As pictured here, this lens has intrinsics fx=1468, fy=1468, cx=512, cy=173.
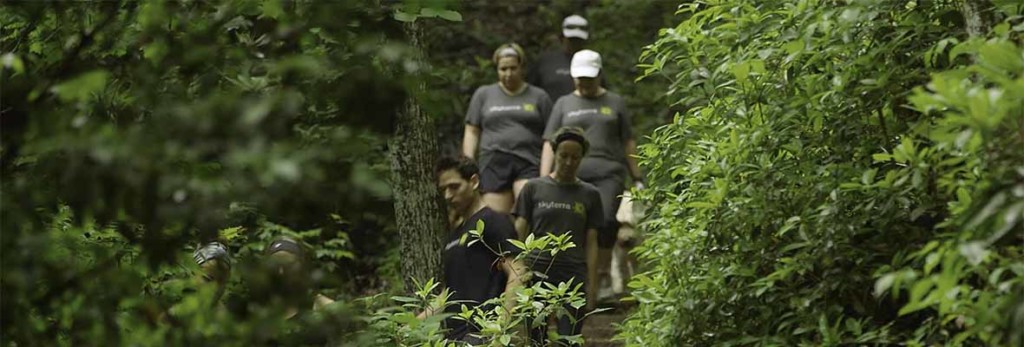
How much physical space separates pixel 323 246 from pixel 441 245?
3.71 meters

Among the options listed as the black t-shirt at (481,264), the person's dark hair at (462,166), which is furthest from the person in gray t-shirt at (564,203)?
the black t-shirt at (481,264)

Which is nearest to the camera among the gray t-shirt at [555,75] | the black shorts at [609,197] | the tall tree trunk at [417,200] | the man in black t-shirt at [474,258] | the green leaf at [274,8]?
the green leaf at [274,8]

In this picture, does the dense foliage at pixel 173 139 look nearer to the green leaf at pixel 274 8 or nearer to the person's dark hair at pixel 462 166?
the green leaf at pixel 274 8

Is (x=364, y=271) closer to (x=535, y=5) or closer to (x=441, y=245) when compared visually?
(x=535, y=5)

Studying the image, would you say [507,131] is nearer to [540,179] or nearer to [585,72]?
[585,72]

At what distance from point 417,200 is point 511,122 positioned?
272 centimetres

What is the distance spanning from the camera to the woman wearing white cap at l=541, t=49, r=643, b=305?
34.7ft

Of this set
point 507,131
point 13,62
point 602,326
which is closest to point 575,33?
point 507,131

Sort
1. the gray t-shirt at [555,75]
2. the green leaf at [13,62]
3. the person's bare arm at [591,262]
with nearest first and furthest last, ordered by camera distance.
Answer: the green leaf at [13,62] < the person's bare arm at [591,262] < the gray t-shirt at [555,75]

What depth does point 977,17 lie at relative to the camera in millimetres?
4762

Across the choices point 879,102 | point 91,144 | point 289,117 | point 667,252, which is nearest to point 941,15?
point 879,102

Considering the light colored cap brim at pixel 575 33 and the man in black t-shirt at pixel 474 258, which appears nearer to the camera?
the man in black t-shirt at pixel 474 258

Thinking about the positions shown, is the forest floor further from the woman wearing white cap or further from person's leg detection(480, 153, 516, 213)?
person's leg detection(480, 153, 516, 213)

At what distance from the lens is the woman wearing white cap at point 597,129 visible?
34.7ft
